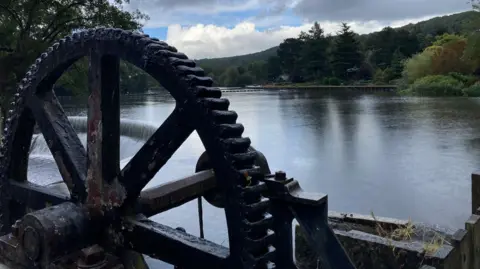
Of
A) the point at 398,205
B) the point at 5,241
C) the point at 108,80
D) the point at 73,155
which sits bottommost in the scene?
the point at 398,205

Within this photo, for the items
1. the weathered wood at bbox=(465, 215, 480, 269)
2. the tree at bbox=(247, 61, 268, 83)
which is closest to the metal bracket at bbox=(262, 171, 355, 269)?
the weathered wood at bbox=(465, 215, 480, 269)

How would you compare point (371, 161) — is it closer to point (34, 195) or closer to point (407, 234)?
point (407, 234)

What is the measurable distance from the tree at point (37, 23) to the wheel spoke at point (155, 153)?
12.6 m

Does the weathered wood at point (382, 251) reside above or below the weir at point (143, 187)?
below

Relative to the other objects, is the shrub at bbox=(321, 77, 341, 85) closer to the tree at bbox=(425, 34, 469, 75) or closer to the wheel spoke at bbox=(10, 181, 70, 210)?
the tree at bbox=(425, 34, 469, 75)

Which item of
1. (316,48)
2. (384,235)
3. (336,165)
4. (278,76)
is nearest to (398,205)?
(336,165)

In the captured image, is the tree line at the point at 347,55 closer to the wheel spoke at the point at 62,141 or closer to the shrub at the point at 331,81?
the shrub at the point at 331,81

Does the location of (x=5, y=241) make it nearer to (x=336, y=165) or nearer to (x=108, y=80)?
(x=108, y=80)

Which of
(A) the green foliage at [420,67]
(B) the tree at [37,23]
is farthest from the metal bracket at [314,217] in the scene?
(A) the green foliage at [420,67]

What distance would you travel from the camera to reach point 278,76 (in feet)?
225

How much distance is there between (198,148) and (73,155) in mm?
10122

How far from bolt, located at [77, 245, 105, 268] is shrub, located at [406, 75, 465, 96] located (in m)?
32.0

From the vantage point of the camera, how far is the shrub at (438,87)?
1235 inches

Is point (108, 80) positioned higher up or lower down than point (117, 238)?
higher up
